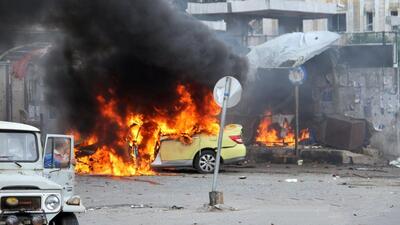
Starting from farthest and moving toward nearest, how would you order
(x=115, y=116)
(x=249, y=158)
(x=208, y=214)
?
(x=249, y=158) → (x=115, y=116) → (x=208, y=214)

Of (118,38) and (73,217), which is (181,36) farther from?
(73,217)

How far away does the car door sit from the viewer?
871 cm

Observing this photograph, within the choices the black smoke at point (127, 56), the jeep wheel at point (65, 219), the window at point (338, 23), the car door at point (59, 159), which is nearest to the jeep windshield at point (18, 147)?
the car door at point (59, 159)

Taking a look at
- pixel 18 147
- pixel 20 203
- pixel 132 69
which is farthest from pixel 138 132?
pixel 20 203

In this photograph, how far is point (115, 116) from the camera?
20.5m

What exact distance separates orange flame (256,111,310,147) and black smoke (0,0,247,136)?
5103 millimetres

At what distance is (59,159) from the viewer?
8.85 metres

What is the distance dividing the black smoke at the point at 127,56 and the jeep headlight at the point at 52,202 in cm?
Result: 1282

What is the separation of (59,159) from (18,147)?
61cm

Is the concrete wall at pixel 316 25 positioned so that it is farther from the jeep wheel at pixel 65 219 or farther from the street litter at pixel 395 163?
the jeep wheel at pixel 65 219

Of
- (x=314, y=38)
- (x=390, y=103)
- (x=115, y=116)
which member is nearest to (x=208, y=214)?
(x=115, y=116)

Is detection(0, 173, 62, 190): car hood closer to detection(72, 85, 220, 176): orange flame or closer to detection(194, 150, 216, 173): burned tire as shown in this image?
detection(72, 85, 220, 176): orange flame

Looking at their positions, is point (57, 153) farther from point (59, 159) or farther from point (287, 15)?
point (287, 15)

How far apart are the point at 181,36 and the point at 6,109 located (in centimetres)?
1114
